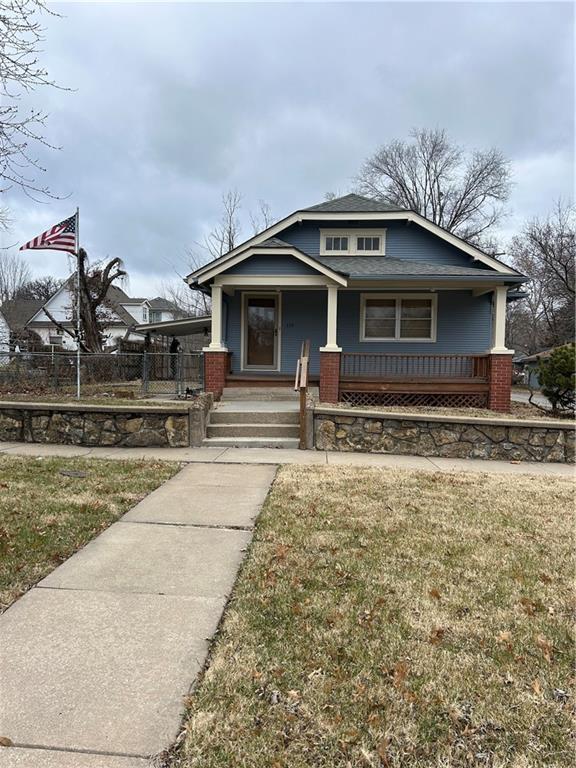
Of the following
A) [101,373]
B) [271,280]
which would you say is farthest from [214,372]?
[101,373]

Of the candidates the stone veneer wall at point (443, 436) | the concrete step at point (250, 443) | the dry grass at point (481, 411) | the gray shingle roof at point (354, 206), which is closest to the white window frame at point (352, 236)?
the gray shingle roof at point (354, 206)

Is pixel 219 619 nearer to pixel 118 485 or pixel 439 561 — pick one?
pixel 439 561

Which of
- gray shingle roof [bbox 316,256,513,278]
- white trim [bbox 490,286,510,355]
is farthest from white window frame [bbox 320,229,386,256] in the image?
white trim [bbox 490,286,510,355]

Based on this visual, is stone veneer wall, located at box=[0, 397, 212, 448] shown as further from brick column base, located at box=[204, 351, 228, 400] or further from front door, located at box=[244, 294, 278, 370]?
front door, located at box=[244, 294, 278, 370]

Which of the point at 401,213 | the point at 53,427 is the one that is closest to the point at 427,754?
the point at 53,427

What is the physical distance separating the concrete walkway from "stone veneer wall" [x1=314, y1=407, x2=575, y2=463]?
386 cm

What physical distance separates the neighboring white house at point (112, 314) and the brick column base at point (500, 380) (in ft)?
87.8

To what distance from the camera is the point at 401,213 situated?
43.8 ft

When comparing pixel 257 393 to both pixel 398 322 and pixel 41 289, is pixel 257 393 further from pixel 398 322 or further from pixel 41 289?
pixel 41 289

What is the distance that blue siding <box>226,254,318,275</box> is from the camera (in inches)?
433

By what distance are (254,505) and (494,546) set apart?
2.23 metres

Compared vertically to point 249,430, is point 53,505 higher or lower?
lower

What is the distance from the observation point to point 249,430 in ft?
27.6

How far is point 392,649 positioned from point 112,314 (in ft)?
126
